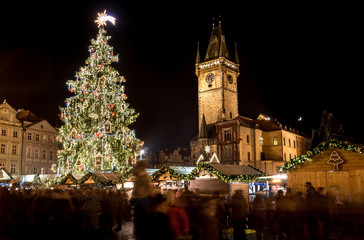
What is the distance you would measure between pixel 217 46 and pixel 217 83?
8.57 meters

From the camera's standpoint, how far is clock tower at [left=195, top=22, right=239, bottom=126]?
67.1 meters

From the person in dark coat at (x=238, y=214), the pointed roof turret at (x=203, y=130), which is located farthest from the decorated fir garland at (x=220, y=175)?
the pointed roof turret at (x=203, y=130)

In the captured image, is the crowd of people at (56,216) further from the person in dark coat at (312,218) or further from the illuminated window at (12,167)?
the illuminated window at (12,167)

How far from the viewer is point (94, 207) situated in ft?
42.8

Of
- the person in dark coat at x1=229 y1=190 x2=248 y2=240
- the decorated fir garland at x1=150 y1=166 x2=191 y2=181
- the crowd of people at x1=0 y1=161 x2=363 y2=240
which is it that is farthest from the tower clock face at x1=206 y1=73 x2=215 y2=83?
the person in dark coat at x1=229 y1=190 x2=248 y2=240

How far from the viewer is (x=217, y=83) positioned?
68.6 m

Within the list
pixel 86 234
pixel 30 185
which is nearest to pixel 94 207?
pixel 86 234

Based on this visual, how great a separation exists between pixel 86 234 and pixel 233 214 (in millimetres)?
5756

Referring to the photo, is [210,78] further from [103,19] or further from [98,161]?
[98,161]

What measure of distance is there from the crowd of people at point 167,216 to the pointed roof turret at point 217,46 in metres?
58.7

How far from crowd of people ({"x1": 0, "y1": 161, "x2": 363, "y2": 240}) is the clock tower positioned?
52.6 meters

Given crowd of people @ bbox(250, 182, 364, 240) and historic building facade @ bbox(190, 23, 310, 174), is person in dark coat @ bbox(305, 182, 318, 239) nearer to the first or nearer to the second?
crowd of people @ bbox(250, 182, 364, 240)

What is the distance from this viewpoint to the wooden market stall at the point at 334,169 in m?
16.4

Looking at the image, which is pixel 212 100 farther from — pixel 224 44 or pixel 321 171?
pixel 321 171
